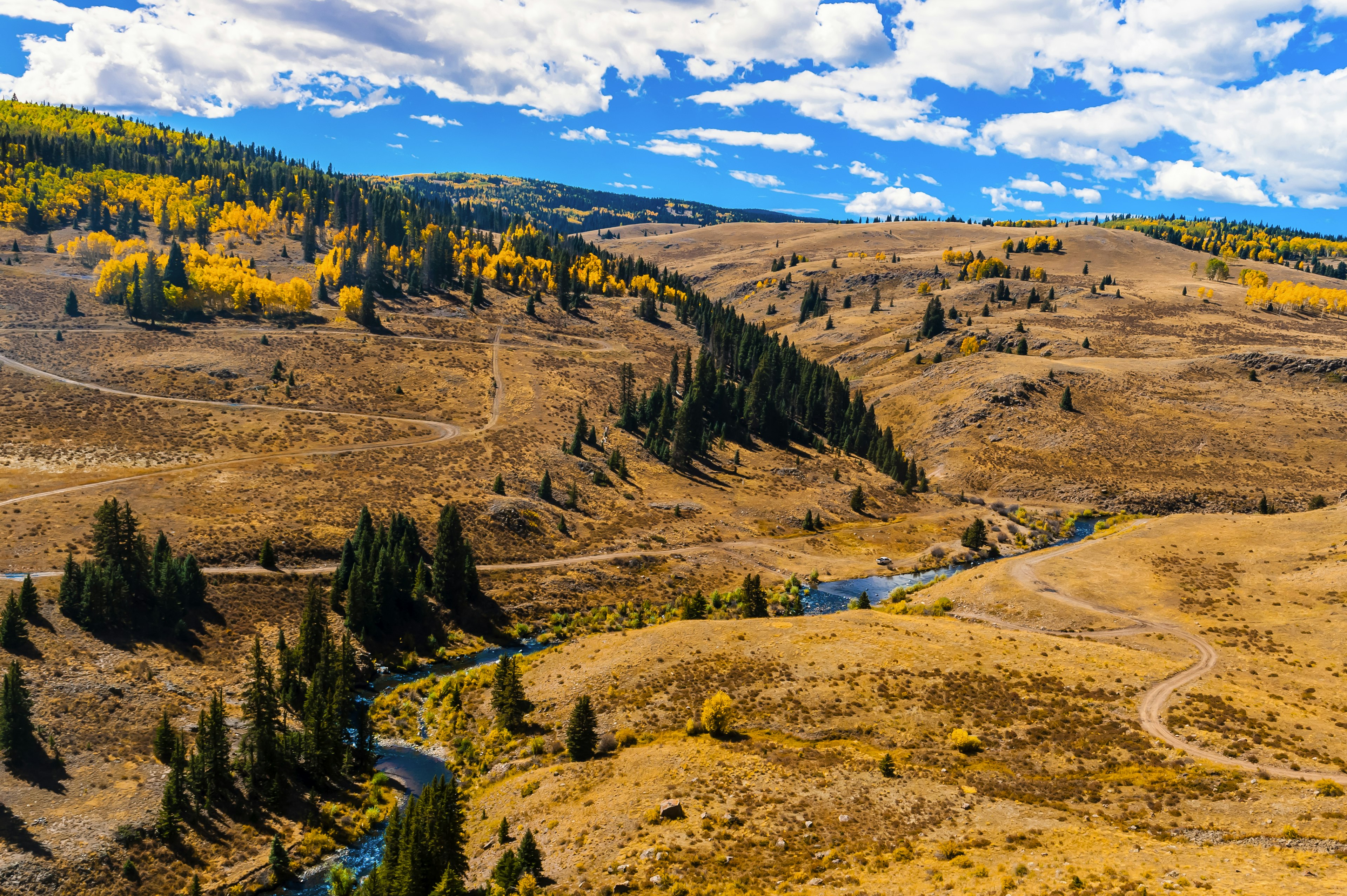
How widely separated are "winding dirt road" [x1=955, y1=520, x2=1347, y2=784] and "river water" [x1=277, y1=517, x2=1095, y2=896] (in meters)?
13.9

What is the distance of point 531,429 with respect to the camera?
465 feet

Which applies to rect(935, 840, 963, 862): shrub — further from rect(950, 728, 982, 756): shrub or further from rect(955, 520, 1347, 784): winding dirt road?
rect(955, 520, 1347, 784): winding dirt road

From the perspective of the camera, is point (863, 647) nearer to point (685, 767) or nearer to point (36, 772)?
point (685, 767)

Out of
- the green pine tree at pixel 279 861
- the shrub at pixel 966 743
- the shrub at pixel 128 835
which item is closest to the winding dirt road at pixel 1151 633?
the shrub at pixel 966 743

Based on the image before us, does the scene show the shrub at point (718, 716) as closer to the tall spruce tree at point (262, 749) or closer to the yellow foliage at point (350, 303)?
the tall spruce tree at point (262, 749)

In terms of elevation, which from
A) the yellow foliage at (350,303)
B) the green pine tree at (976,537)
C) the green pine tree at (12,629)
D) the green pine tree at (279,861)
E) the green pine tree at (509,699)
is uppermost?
the yellow foliage at (350,303)

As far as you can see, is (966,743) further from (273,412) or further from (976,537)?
(273,412)

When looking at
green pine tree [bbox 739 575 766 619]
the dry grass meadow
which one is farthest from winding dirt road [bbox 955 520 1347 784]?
green pine tree [bbox 739 575 766 619]

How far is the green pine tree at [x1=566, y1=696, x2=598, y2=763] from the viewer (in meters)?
55.6

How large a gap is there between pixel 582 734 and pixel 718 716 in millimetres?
11041

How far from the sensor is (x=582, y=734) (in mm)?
55625

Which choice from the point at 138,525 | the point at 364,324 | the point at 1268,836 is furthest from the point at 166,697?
the point at 364,324

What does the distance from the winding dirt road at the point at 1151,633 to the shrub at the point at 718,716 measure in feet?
102

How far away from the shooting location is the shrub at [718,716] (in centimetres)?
5516
